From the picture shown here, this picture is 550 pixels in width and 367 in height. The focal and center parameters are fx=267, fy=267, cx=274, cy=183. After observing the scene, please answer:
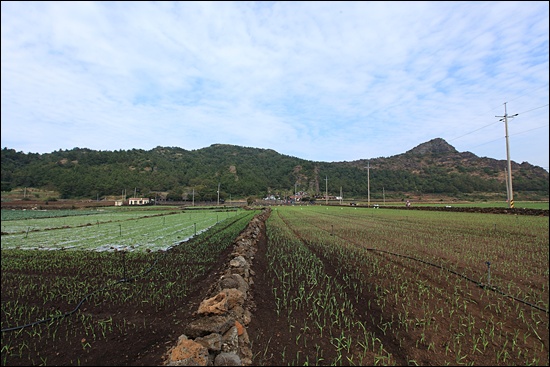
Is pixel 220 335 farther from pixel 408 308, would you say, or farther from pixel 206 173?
pixel 206 173

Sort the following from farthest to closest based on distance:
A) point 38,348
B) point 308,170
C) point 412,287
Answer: point 308,170 < point 412,287 < point 38,348

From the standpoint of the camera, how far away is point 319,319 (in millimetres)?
4188

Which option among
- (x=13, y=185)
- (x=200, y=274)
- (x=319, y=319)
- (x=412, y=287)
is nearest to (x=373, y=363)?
(x=319, y=319)

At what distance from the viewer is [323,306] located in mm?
4555

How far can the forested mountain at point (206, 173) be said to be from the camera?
64.5 metres

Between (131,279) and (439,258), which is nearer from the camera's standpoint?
(131,279)

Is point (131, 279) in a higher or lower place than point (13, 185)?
lower

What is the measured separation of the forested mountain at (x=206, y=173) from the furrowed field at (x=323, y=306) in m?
35.8

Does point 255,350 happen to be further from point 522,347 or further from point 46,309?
point 46,309

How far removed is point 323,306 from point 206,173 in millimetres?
93732

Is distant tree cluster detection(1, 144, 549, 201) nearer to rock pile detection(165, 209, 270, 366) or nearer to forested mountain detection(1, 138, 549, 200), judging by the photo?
forested mountain detection(1, 138, 549, 200)

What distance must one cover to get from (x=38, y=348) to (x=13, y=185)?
78745 mm

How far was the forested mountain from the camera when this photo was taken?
212ft

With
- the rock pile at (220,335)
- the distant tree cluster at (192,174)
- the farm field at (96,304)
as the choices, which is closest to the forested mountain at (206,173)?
the distant tree cluster at (192,174)
